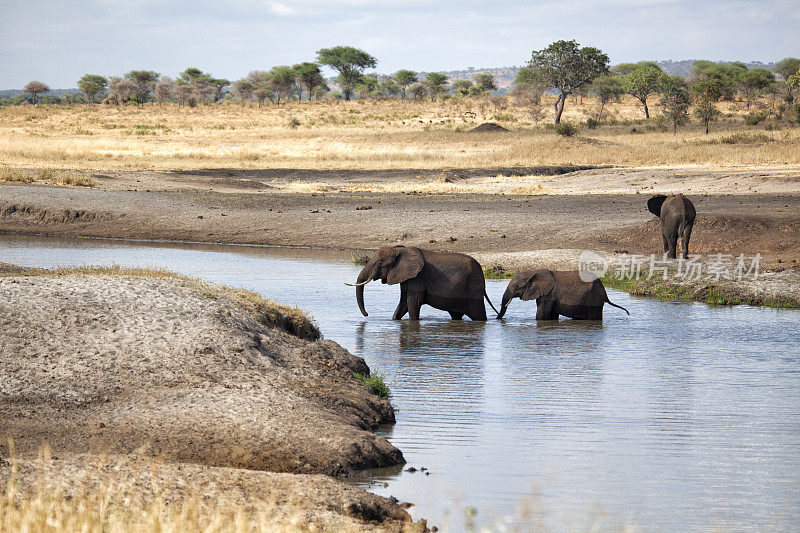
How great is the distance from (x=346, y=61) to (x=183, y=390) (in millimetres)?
102419

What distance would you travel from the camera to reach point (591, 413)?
345 inches

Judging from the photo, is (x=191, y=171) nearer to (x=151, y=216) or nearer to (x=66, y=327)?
(x=151, y=216)

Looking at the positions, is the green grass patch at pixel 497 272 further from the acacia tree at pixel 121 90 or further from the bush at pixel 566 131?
the acacia tree at pixel 121 90

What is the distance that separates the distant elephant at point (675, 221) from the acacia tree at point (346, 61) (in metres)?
90.4

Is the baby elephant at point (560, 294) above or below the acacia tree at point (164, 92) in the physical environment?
below

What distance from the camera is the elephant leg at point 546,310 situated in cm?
1407

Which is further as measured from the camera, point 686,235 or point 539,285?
point 686,235

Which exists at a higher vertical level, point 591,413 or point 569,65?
point 569,65

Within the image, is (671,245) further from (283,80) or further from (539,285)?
(283,80)

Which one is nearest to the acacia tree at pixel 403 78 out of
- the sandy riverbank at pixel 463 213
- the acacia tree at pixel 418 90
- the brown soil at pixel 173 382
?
the acacia tree at pixel 418 90

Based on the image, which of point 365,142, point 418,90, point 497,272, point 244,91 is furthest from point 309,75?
point 497,272

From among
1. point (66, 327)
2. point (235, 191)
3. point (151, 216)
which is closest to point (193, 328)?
point (66, 327)

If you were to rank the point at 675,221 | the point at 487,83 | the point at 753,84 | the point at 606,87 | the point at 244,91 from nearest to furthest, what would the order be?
the point at 675,221
the point at 606,87
the point at 753,84
the point at 244,91
the point at 487,83

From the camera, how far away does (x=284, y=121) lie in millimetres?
68312
